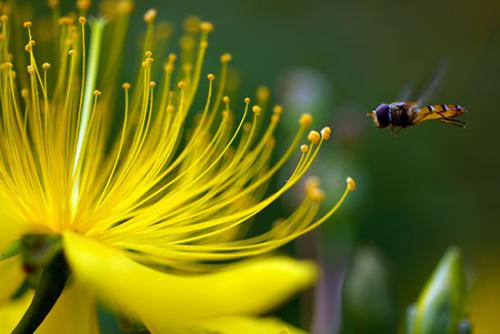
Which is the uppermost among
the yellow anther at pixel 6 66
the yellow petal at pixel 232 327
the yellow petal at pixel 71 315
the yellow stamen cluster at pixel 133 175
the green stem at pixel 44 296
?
the yellow anther at pixel 6 66

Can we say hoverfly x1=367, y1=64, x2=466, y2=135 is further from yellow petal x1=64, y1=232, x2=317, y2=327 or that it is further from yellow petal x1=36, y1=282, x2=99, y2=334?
yellow petal x1=36, y1=282, x2=99, y2=334

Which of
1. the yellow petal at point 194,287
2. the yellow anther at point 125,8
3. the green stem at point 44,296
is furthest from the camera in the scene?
the yellow anther at point 125,8

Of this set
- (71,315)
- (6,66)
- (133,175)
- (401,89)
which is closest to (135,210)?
(133,175)

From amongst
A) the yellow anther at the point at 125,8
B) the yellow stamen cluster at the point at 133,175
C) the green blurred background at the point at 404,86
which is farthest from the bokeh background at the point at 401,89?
the yellow stamen cluster at the point at 133,175

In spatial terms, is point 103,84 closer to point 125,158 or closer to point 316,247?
point 125,158

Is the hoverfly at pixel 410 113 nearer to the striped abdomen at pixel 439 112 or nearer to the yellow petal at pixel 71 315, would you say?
the striped abdomen at pixel 439 112

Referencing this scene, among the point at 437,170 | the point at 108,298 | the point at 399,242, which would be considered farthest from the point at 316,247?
the point at 437,170
